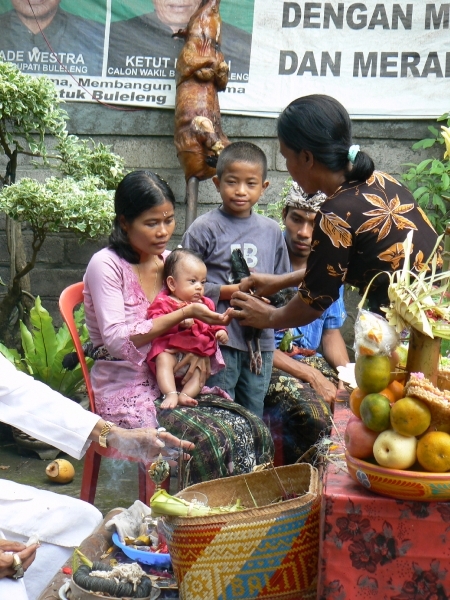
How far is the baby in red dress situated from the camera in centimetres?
350

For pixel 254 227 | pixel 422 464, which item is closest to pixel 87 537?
pixel 422 464

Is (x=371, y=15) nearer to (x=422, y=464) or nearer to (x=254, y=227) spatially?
(x=254, y=227)

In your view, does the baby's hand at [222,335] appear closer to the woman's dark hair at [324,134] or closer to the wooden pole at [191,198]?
the woman's dark hair at [324,134]

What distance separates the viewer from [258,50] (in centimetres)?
654

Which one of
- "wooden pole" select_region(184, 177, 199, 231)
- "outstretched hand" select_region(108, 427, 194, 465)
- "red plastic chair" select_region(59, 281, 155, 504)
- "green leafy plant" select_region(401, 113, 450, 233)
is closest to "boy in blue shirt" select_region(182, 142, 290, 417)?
"red plastic chair" select_region(59, 281, 155, 504)

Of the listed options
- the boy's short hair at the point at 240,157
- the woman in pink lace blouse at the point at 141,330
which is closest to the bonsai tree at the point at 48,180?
the boy's short hair at the point at 240,157

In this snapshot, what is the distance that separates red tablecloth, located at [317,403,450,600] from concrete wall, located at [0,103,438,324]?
5.01m

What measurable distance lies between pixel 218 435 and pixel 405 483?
1.51 metres

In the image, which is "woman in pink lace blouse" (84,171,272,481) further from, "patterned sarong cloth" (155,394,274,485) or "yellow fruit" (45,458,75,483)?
"yellow fruit" (45,458,75,483)

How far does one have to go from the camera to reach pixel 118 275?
11.8 ft

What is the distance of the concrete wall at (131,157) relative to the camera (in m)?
6.69

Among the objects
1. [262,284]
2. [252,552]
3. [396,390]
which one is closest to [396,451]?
[396,390]

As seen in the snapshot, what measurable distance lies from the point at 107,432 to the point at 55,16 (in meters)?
5.10

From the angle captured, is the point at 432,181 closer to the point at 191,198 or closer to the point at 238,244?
the point at 191,198
